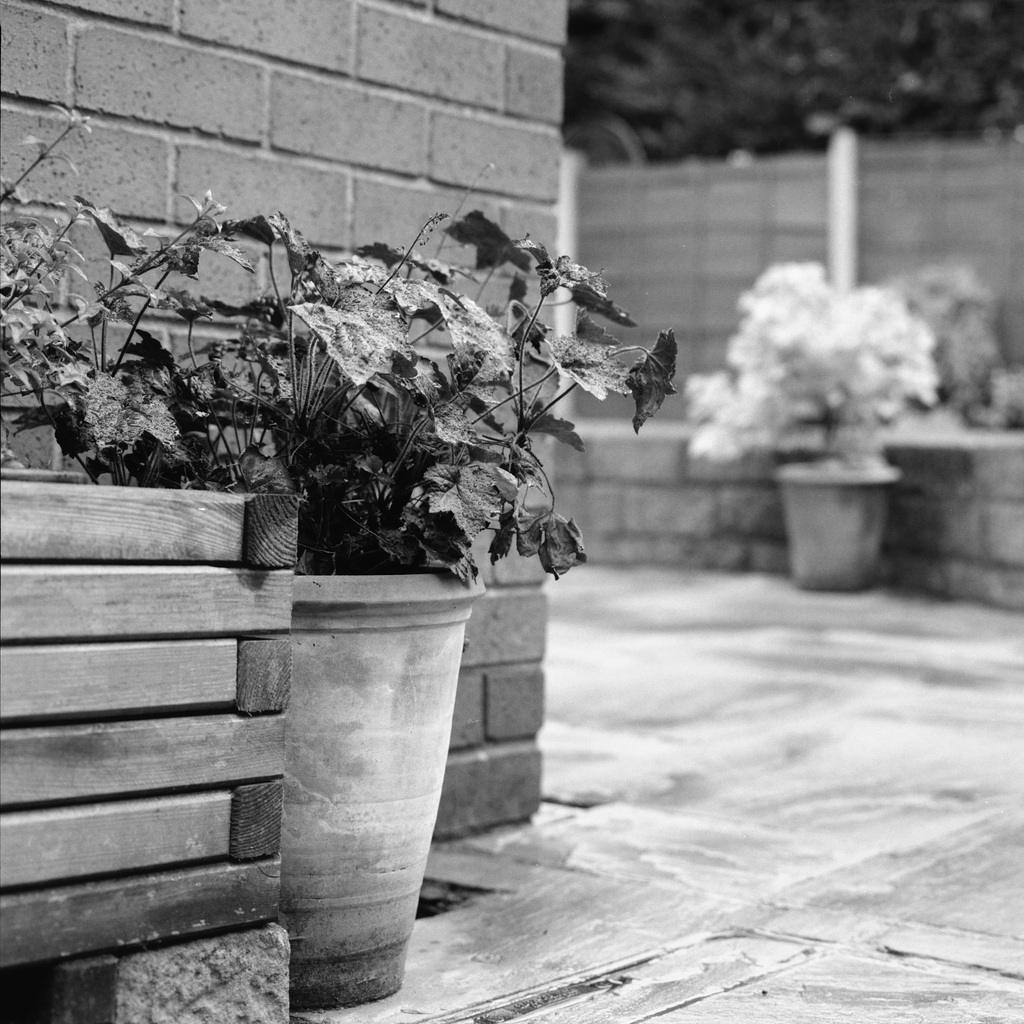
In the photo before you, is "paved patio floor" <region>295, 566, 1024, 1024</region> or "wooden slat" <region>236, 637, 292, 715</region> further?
"paved patio floor" <region>295, 566, 1024, 1024</region>

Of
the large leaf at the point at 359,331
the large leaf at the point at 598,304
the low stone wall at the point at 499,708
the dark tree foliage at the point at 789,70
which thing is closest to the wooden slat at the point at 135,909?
the large leaf at the point at 359,331

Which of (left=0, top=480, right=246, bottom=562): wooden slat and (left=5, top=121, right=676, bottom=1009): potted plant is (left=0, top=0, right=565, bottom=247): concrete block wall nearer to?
(left=5, top=121, right=676, bottom=1009): potted plant

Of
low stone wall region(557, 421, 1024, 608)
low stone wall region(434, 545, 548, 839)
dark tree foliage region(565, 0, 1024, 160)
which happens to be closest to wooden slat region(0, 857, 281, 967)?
low stone wall region(434, 545, 548, 839)

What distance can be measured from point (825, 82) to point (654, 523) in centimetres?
652

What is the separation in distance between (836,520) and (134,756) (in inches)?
235

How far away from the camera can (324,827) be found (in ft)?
6.92

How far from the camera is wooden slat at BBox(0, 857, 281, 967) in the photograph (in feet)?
5.54

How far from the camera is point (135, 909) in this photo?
178cm

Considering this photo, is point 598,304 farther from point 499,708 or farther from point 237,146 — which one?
point 499,708

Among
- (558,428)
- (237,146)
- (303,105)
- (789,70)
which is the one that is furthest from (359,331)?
(789,70)

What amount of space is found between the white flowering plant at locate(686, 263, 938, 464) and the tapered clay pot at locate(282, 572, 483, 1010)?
17.8 feet

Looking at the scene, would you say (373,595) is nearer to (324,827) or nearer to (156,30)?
(324,827)

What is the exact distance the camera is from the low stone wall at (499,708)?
3.11 m

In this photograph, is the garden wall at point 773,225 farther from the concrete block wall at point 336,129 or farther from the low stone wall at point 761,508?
the concrete block wall at point 336,129
